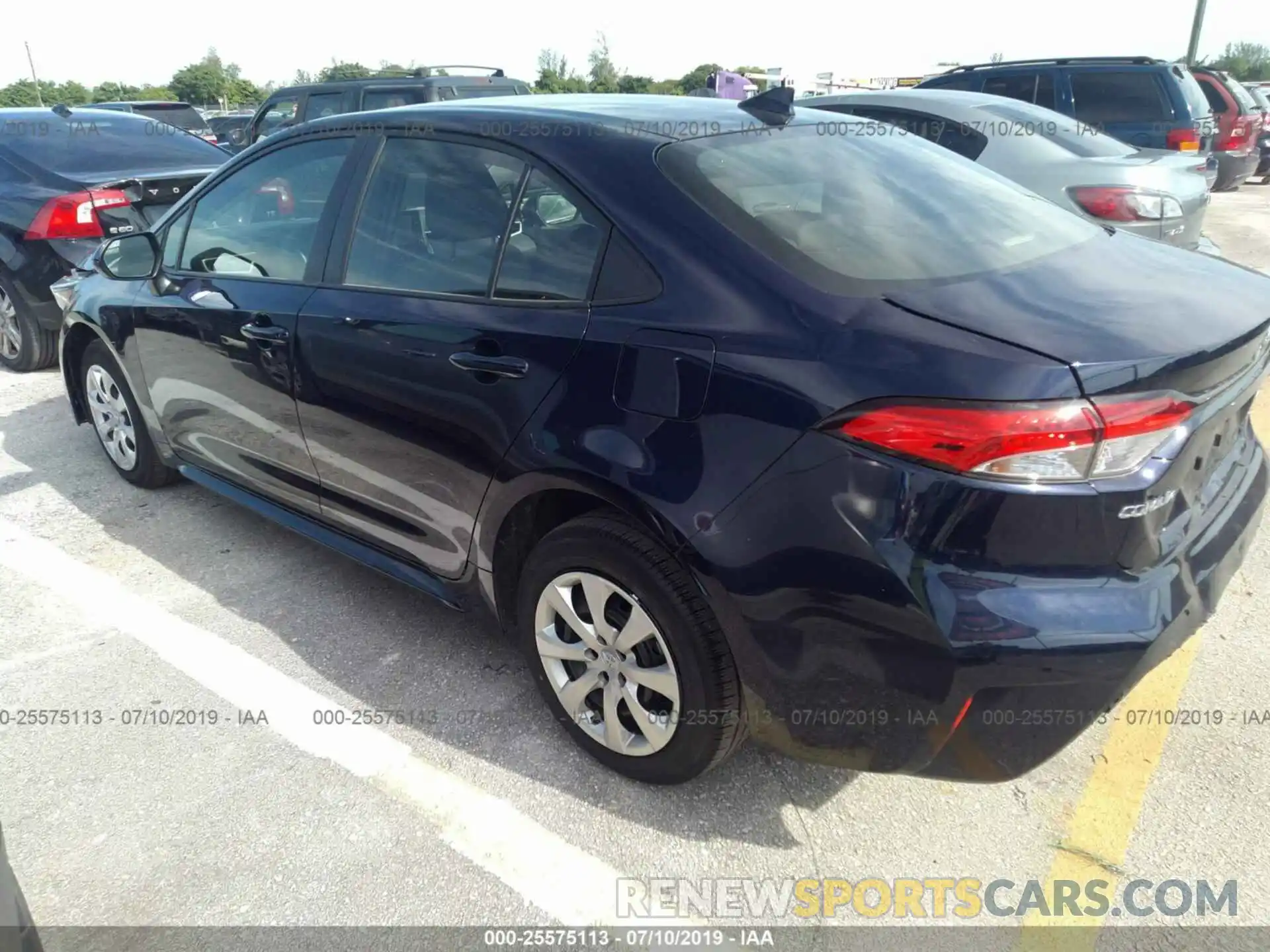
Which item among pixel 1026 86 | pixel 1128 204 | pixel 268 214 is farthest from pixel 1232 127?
pixel 268 214

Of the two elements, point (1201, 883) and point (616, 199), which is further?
point (616, 199)

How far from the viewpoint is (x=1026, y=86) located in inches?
364

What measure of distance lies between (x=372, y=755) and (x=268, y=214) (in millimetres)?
1993

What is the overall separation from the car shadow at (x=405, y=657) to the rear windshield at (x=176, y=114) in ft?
43.2

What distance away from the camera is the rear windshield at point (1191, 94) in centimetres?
903

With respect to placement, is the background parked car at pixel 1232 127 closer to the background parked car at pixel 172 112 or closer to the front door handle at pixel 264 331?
the front door handle at pixel 264 331

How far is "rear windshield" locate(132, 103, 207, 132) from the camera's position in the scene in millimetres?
15711

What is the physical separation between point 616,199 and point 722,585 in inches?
39.0

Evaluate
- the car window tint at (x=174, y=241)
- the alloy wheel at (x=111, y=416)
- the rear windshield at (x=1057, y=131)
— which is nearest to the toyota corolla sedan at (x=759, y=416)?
the car window tint at (x=174, y=241)

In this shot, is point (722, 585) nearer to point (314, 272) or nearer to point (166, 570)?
point (314, 272)

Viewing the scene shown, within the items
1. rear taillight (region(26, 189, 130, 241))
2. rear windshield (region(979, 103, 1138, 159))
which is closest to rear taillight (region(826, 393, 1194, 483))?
rear windshield (region(979, 103, 1138, 159))

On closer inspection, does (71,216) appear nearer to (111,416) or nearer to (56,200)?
(56,200)

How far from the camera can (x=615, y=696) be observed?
2.43 m

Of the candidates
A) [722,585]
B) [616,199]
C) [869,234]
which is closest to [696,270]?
[616,199]
